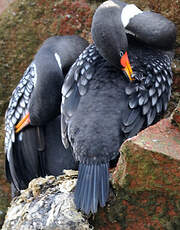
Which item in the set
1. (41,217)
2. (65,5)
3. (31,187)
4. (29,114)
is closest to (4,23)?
(65,5)

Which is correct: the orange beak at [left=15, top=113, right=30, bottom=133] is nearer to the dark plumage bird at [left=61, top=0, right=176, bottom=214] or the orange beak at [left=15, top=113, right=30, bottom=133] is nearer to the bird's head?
the dark plumage bird at [left=61, top=0, right=176, bottom=214]

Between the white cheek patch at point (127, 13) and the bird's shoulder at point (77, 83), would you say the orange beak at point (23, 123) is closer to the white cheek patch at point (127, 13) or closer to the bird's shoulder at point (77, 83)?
the bird's shoulder at point (77, 83)

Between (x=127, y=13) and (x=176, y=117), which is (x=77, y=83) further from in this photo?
(x=176, y=117)

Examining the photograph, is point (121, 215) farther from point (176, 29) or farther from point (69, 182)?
point (176, 29)

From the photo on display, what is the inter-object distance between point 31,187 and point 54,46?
965 millimetres

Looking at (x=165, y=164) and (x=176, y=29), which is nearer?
(x=165, y=164)

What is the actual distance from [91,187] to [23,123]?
83 centimetres

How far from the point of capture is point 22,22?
284 cm

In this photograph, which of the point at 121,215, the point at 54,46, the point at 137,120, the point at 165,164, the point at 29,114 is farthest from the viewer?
the point at 54,46

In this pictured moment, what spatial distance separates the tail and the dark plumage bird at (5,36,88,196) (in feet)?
2.04

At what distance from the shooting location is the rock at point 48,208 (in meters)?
1.58

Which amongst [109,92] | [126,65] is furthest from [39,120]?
[126,65]

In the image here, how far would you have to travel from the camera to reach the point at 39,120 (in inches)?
92.4

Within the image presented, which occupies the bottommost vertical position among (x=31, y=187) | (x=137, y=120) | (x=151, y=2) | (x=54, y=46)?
(x=31, y=187)
